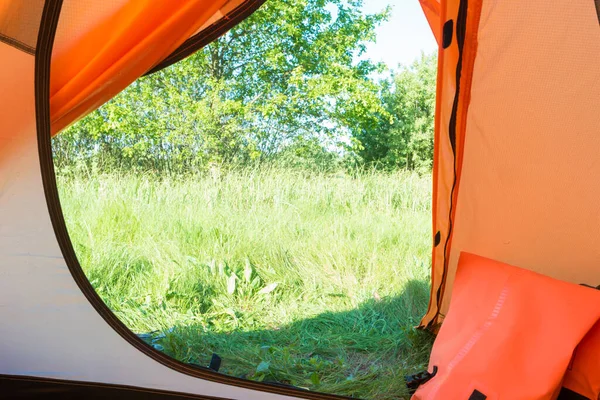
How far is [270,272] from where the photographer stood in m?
2.81

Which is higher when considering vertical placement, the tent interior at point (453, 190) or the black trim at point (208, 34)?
the black trim at point (208, 34)

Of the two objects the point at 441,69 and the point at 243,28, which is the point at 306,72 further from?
the point at 441,69

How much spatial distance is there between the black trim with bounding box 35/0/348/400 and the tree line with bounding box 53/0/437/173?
4.43 meters

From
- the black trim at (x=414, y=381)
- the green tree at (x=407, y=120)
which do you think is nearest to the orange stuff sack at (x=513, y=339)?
the black trim at (x=414, y=381)

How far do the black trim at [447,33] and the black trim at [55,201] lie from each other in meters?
0.87

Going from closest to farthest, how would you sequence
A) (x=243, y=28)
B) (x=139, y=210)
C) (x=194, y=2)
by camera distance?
(x=194, y=2) < (x=139, y=210) < (x=243, y=28)

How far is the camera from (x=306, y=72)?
21.8 ft

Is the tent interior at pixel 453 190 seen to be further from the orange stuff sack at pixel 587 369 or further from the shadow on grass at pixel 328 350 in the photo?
the shadow on grass at pixel 328 350

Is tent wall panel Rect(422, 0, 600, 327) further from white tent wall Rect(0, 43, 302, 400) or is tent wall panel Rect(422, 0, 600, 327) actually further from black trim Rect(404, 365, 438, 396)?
white tent wall Rect(0, 43, 302, 400)

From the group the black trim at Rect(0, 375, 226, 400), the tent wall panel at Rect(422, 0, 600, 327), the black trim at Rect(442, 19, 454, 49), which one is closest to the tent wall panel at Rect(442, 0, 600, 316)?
the tent wall panel at Rect(422, 0, 600, 327)

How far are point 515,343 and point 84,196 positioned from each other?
11.1ft

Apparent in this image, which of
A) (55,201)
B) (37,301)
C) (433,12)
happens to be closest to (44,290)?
(37,301)

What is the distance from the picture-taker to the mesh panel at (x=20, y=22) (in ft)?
3.64

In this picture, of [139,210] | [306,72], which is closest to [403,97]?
[306,72]
